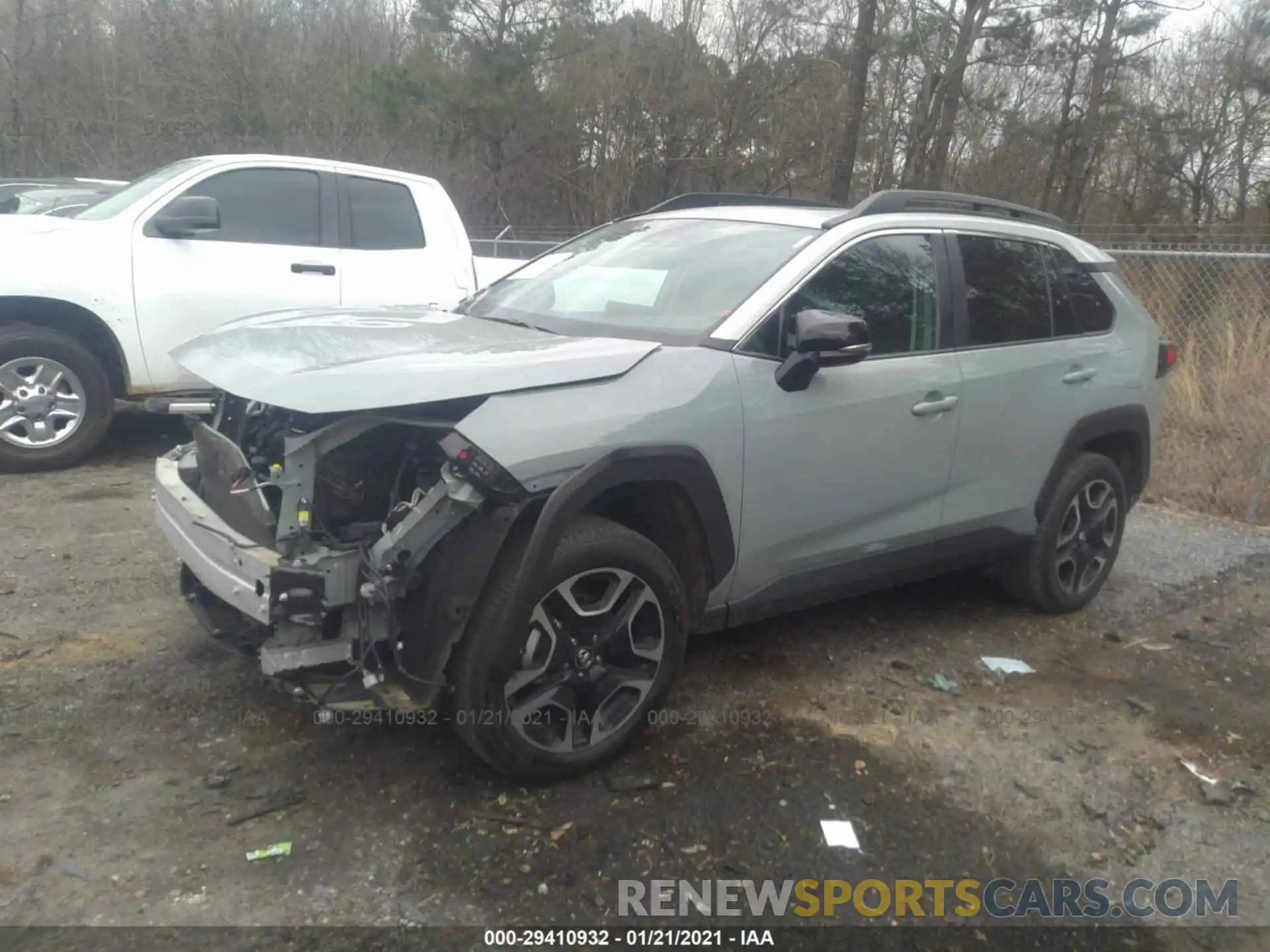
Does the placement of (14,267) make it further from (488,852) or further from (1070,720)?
(1070,720)

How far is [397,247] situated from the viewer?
725 centimetres

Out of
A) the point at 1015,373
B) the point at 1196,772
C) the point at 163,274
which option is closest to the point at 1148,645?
the point at 1196,772

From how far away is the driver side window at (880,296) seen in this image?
3.59 meters

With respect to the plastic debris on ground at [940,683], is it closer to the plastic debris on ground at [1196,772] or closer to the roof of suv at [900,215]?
the plastic debris on ground at [1196,772]

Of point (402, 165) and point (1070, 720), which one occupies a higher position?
point (402, 165)

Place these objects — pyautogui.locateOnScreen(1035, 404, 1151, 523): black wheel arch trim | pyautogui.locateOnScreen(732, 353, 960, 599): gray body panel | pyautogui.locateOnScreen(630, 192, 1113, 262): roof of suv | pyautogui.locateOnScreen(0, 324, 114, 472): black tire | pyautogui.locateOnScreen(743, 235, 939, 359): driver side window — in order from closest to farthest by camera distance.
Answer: pyautogui.locateOnScreen(732, 353, 960, 599): gray body panel, pyautogui.locateOnScreen(743, 235, 939, 359): driver side window, pyautogui.locateOnScreen(630, 192, 1113, 262): roof of suv, pyautogui.locateOnScreen(1035, 404, 1151, 523): black wheel arch trim, pyautogui.locateOnScreen(0, 324, 114, 472): black tire

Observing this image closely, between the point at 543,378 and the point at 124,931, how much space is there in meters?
1.80

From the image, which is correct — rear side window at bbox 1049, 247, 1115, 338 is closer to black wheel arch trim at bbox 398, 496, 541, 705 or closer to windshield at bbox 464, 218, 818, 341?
windshield at bbox 464, 218, 818, 341

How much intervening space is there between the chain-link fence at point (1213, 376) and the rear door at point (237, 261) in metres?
6.00

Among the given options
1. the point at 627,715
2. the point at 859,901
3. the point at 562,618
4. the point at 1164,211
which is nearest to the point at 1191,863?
the point at 859,901

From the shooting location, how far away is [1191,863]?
3074mm

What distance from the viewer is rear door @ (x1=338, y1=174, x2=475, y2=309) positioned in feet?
23.1

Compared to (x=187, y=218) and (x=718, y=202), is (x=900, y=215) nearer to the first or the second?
(x=718, y=202)

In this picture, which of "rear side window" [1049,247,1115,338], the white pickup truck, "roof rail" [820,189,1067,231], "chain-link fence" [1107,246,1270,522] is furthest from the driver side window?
"chain-link fence" [1107,246,1270,522]
